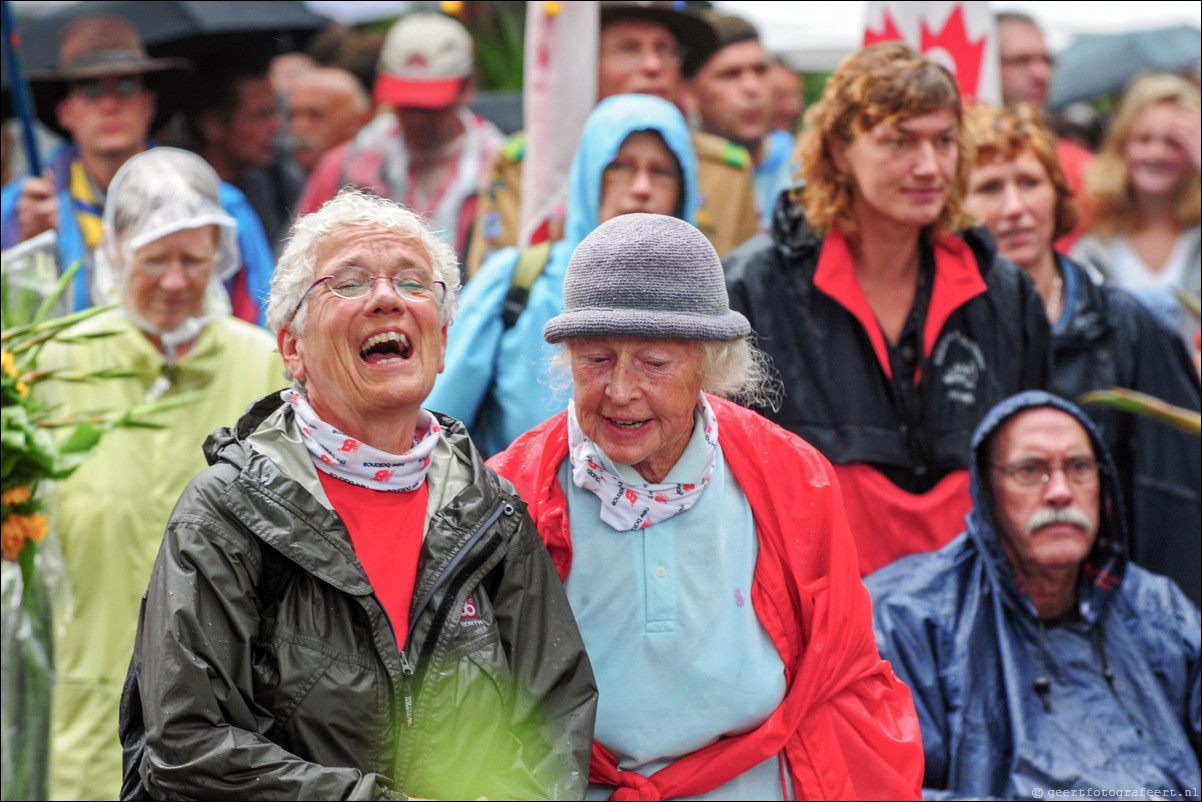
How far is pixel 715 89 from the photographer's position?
24.2ft

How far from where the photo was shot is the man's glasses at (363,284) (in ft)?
8.57

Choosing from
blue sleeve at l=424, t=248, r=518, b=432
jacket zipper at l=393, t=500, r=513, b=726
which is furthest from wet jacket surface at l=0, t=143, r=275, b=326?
jacket zipper at l=393, t=500, r=513, b=726

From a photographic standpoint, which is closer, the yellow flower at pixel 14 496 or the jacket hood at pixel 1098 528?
the yellow flower at pixel 14 496

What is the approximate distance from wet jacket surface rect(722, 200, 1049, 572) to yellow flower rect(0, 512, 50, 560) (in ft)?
6.79

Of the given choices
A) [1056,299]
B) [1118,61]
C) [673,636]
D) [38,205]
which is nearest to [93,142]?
[38,205]

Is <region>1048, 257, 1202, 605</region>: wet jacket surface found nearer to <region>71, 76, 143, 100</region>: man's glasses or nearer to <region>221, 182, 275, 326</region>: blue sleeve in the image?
<region>221, 182, 275, 326</region>: blue sleeve

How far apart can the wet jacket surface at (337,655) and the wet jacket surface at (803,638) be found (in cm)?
27

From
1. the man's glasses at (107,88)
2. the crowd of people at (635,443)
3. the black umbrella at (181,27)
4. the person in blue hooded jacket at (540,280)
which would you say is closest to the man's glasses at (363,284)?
the crowd of people at (635,443)

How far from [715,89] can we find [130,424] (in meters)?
4.35

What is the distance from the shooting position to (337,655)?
2361mm

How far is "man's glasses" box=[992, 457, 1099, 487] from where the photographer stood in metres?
4.39

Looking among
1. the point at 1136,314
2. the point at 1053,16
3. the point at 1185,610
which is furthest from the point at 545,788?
the point at 1053,16

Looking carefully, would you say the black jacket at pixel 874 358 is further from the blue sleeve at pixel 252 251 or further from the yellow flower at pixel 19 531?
the blue sleeve at pixel 252 251

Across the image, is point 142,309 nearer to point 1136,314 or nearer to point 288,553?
point 288,553
